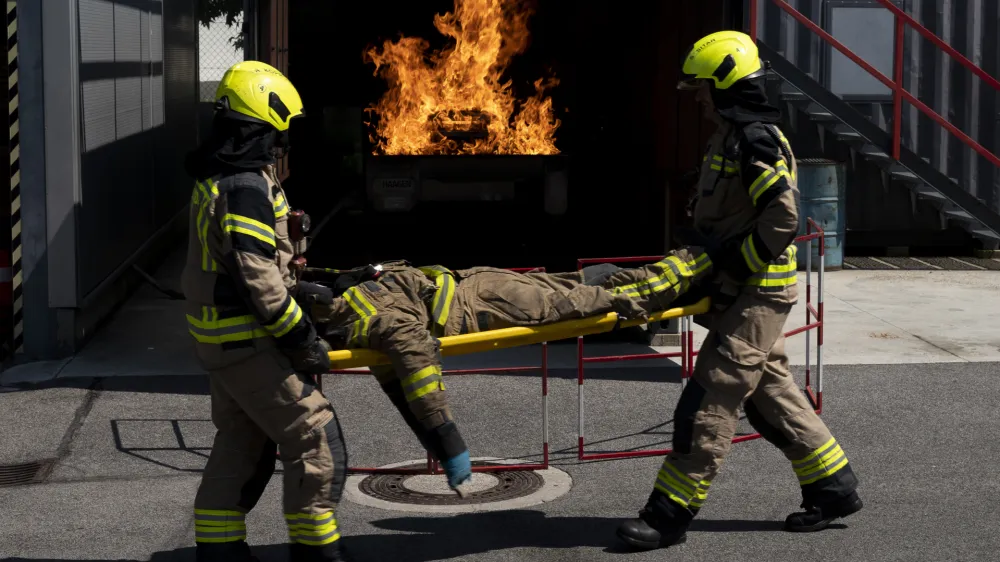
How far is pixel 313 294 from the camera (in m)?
5.64

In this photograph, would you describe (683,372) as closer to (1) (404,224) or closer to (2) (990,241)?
(2) (990,241)

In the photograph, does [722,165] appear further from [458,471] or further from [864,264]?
[864,264]

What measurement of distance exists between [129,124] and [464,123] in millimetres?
3469

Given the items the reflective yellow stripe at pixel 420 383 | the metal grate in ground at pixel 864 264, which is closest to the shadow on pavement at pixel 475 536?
the reflective yellow stripe at pixel 420 383

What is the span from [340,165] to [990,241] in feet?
22.2

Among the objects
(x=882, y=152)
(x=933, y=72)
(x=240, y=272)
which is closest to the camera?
(x=240, y=272)

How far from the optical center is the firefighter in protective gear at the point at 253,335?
535 centimetres

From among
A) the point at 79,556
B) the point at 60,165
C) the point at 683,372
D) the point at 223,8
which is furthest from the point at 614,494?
the point at 223,8

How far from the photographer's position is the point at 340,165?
15.4 m

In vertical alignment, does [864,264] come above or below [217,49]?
below

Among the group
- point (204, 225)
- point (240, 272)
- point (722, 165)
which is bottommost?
point (240, 272)

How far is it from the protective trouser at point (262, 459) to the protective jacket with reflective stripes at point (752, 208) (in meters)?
1.84

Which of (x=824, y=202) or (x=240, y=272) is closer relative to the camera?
(x=240, y=272)

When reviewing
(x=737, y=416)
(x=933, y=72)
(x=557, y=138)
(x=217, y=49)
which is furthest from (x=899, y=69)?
(x=217, y=49)
